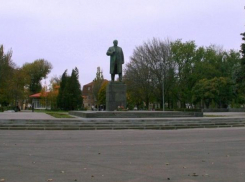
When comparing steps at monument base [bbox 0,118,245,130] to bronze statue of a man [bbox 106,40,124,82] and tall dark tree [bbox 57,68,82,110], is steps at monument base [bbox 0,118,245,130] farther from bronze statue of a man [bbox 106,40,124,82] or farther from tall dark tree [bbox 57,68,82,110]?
tall dark tree [bbox 57,68,82,110]

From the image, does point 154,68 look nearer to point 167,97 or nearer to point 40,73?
point 167,97

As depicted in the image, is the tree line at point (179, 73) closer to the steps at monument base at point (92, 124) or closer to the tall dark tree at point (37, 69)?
the steps at monument base at point (92, 124)

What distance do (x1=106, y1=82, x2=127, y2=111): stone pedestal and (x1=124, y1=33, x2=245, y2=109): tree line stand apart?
25.0 meters

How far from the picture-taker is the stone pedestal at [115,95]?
109 ft

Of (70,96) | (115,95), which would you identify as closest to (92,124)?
(115,95)

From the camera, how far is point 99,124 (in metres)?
23.5

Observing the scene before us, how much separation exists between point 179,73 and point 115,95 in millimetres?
32451

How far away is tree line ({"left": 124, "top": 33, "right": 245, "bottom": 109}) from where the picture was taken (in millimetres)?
59750

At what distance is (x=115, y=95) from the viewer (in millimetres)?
33312

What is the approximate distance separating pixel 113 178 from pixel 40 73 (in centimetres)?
9507

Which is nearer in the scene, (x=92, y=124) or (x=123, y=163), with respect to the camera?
(x=123, y=163)

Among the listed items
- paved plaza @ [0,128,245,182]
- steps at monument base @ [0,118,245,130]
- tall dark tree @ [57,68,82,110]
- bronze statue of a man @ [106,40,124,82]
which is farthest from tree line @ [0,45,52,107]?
paved plaza @ [0,128,245,182]

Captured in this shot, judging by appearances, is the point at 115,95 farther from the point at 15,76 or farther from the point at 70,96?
the point at 15,76

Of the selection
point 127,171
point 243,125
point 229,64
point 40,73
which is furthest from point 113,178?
point 40,73
